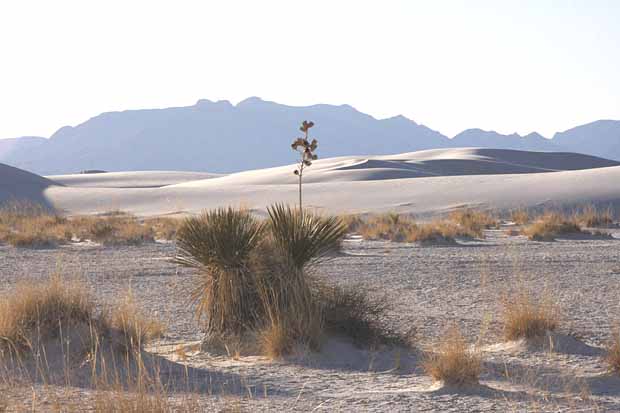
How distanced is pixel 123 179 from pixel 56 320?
340ft

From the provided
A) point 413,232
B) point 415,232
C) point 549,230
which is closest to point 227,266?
point 415,232

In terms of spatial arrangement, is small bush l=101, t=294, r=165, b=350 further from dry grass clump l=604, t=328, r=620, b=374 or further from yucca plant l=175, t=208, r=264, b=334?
dry grass clump l=604, t=328, r=620, b=374

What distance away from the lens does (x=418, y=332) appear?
10125mm

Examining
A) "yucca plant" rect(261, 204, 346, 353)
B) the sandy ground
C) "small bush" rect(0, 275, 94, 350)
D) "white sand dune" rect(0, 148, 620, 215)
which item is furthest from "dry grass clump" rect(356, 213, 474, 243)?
"small bush" rect(0, 275, 94, 350)

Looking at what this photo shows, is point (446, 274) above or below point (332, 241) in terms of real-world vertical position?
below

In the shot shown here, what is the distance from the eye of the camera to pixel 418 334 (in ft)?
32.7

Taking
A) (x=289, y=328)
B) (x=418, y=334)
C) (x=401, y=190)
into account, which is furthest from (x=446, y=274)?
(x=401, y=190)

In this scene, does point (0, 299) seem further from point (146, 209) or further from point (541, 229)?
point (146, 209)

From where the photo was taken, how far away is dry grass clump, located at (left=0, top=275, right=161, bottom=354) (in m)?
8.27

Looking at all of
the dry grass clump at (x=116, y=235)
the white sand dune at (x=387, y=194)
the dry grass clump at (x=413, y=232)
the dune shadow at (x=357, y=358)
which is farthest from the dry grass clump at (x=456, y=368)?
the white sand dune at (x=387, y=194)

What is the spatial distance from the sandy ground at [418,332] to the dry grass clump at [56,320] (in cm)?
48

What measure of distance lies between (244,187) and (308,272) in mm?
54365

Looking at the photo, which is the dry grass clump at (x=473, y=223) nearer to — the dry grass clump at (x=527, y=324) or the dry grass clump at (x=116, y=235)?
the dry grass clump at (x=116, y=235)

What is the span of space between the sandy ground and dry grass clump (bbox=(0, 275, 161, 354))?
485 millimetres
